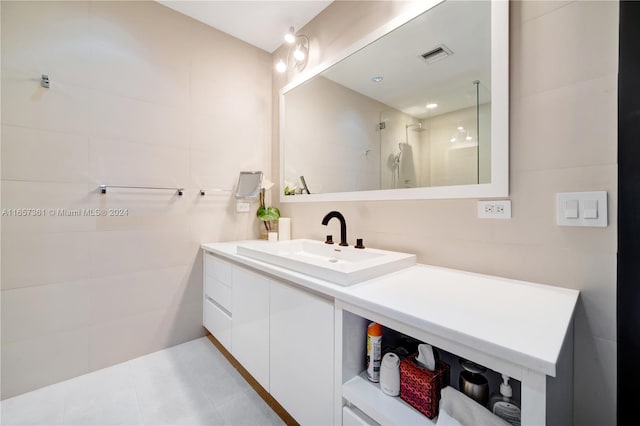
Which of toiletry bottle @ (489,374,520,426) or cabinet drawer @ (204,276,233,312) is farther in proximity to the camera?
cabinet drawer @ (204,276,233,312)

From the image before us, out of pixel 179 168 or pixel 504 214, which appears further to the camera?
pixel 179 168

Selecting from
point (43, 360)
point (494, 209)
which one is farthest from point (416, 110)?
point (43, 360)

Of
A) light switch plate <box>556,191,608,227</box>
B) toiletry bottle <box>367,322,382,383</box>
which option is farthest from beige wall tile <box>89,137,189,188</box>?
light switch plate <box>556,191,608,227</box>

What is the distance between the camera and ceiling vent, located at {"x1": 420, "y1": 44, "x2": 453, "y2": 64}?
1272 mm

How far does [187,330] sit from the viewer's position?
203 cm

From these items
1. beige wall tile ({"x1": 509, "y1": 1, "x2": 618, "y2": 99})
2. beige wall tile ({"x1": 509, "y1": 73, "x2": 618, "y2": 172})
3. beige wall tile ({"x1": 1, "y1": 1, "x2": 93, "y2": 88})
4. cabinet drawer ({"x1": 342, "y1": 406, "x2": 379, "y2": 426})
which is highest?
beige wall tile ({"x1": 1, "y1": 1, "x2": 93, "y2": 88})

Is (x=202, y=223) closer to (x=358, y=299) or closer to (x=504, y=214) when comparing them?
(x=358, y=299)

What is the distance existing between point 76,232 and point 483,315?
7.03 feet

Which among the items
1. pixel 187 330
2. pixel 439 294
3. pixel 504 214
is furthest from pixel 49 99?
pixel 504 214

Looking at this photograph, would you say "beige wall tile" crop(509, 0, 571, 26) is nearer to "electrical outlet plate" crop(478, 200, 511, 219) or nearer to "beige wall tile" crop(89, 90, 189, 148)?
"electrical outlet plate" crop(478, 200, 511, 219)

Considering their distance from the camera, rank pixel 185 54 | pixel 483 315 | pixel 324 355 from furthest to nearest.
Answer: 1. pixel 185 54
2. pixel 324 355
3. pixel 483 315

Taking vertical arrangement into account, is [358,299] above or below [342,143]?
below

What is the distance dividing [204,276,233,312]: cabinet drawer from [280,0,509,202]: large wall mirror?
0.88 meters

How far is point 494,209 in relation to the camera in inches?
42.9
